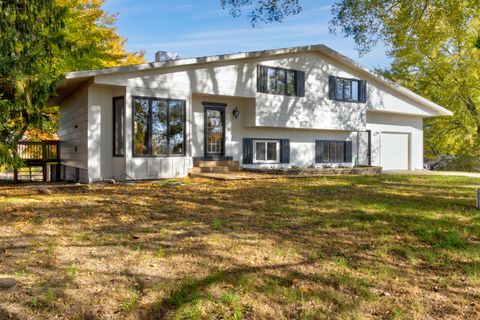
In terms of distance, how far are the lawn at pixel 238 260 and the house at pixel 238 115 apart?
5.05 m

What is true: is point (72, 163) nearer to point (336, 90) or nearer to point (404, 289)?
point (336, 90)

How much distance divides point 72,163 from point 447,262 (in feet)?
44.3

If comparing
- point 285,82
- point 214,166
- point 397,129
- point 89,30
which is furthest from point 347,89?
point 89,30

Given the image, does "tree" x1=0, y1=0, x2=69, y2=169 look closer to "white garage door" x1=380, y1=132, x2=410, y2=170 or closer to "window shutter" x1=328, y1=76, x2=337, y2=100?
"window shutter" x1=328, y1=76, x2=337, y2=100

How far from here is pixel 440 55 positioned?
29.1 metres

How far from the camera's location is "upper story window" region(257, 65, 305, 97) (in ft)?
52.6

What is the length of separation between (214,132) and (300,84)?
175 inches

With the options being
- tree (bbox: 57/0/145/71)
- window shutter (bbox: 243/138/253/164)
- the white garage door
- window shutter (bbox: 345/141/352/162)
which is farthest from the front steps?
the white garage door

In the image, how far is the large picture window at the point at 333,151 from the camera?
733 inches

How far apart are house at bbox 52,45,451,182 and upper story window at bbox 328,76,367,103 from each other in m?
0.05

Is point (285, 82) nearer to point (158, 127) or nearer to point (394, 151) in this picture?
point (158, 127)

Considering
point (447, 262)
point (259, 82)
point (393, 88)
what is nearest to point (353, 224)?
point (447, 262)

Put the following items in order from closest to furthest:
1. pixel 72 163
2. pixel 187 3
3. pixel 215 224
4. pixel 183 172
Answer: pixel 215 224 < pixel 183 172 < pixel 72 163 < pixel 187 3

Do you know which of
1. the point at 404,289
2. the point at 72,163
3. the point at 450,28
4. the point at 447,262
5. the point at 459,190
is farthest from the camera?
the point at 450,28
